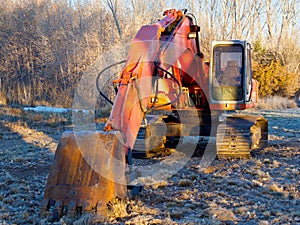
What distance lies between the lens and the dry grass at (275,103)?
23.1 meters

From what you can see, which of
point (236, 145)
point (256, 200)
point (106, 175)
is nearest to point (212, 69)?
point (236, 145)

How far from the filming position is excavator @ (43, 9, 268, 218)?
4.14 m

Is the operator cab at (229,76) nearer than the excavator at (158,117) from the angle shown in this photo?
No

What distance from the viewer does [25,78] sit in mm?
24578

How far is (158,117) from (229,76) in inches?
65.5

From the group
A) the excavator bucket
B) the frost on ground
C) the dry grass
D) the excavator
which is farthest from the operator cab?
the dry grass

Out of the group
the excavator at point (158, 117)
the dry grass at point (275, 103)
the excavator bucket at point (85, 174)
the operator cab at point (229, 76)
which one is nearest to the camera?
the excavator bucket at point (85, 174)

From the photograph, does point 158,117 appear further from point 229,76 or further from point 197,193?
point 197,193

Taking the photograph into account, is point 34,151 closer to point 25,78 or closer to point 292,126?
point 292,126

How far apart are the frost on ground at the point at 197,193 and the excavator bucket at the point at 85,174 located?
14cm

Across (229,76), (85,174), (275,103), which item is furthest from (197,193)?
(275,103)

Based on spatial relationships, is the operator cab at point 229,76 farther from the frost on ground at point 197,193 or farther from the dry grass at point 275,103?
the dry grass at point 275,103

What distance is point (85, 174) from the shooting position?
416 centimetres

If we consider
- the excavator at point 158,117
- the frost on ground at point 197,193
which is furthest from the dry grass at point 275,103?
the frost on ground at point 197,193
